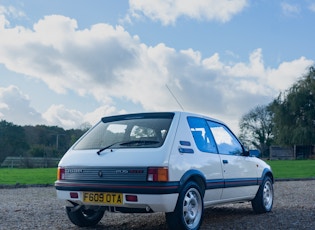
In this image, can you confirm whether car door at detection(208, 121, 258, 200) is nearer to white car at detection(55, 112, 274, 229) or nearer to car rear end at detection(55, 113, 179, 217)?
white car at detection(55, 112, 274, 229)

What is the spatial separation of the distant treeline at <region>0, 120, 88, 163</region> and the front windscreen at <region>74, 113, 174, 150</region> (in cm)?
4247

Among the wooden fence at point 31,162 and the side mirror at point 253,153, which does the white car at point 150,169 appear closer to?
the side mirror at point 253,153

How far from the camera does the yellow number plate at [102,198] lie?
17.3 ft

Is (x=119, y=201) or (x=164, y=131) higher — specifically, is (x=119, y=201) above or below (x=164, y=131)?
below

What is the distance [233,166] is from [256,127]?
64.6m

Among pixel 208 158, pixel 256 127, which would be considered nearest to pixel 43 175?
pixel 208 158

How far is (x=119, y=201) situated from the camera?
5262mm

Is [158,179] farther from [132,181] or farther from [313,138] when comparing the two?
[313,138]

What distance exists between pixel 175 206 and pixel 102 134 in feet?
5.05

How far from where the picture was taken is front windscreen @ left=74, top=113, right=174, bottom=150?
221 inches

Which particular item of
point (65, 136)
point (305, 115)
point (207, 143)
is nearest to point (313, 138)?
point (305, 115)

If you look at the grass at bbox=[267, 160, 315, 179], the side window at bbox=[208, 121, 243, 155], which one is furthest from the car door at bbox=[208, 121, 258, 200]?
the grass at bbox=[267, 160, 315, 179]

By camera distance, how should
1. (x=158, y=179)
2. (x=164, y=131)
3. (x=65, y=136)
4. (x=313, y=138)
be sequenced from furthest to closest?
1. (x=65, y=136)
2. (x=313, y=138)
3. (x=164, y=131)
4. (x=158, y=179)

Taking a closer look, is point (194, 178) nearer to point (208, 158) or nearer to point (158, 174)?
point (208, 158)
